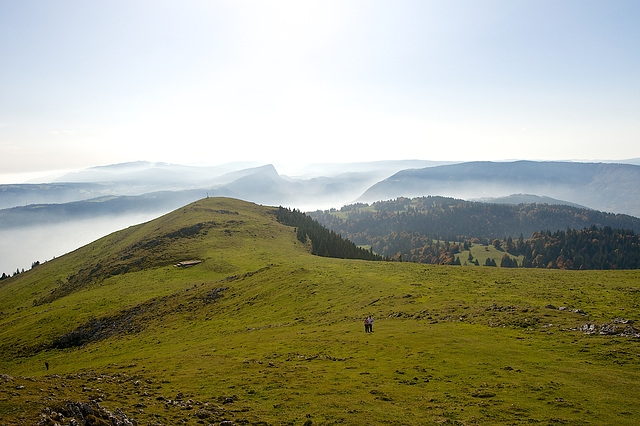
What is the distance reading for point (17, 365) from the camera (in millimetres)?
51656

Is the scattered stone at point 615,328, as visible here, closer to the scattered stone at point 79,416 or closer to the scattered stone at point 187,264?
the scattered stone at point 79,416

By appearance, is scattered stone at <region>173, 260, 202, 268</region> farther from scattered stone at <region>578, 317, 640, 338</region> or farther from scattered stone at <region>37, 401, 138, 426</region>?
scattered stone at <region>578, 317, 640, 338</region>

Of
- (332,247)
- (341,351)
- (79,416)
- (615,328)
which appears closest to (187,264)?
(332,247)

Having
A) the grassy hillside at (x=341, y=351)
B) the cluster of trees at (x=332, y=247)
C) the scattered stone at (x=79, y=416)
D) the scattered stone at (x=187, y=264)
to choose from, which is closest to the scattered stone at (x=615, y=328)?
the grassy hillside at (x=341, y=351)

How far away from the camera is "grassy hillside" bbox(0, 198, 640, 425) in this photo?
58.3ft

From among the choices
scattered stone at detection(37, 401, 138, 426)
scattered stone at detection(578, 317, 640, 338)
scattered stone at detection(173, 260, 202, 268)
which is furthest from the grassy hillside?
scattered stone at detection(173, 260, 202, 268)

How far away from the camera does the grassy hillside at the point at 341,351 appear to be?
1778 centimetres

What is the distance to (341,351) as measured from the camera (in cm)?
2964

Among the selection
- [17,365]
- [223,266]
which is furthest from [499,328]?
[223,266]

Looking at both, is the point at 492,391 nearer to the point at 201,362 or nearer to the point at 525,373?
the point at 525,373

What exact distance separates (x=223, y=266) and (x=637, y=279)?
292 feet

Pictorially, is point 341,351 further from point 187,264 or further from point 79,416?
point 187,264

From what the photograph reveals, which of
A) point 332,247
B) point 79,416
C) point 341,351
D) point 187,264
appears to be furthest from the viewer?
point 332,247

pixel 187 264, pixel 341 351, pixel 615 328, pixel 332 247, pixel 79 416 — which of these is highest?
pixel 79 416
